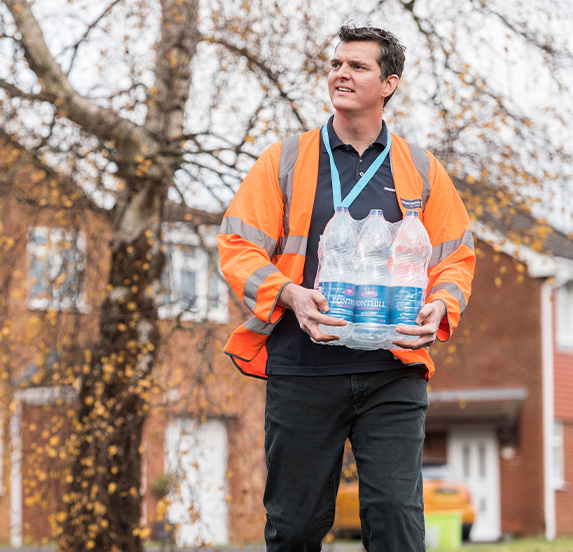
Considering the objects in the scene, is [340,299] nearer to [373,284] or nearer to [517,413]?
[373,284]

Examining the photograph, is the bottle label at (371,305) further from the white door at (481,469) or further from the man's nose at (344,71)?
the white door at (481,469)

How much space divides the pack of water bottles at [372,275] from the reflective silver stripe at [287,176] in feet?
0.66

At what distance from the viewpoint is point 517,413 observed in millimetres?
25109

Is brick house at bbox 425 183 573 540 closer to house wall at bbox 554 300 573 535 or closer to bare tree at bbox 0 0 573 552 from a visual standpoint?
house wall at bbox 554 300 573 535

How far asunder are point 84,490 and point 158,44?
3.86 metres

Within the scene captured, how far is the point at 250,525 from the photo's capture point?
372 inches

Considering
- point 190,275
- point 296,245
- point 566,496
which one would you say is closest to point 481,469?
point 566,496

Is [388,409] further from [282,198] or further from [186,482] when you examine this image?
[186,482]

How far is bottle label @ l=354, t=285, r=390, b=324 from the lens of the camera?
362 cm

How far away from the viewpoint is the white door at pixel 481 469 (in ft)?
82.4

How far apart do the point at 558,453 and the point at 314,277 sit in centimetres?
2305

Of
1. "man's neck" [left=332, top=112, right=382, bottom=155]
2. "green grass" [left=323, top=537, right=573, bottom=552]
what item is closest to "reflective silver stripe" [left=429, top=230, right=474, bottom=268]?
"man's neck" [left=332, top=112, right=382, bottom=155]

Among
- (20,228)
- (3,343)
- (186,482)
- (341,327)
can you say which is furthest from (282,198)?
(20,228)

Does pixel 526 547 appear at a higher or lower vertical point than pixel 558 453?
lower
